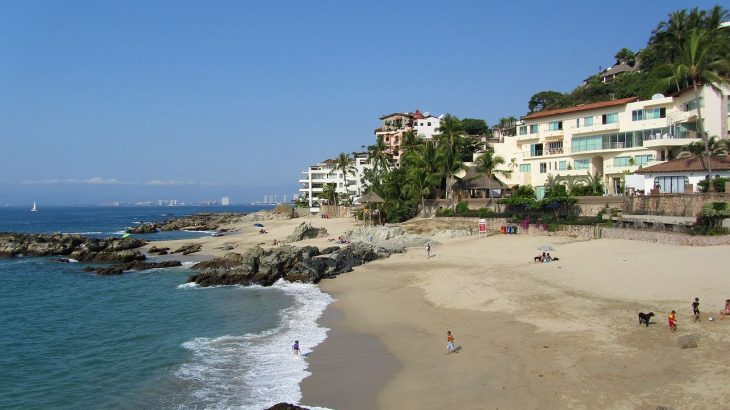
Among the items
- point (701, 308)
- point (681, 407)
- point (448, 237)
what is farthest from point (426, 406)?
point (448, 237)

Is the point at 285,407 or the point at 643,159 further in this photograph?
the point at 643,159

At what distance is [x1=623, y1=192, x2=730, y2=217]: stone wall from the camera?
107 ft

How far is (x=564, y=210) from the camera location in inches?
1801

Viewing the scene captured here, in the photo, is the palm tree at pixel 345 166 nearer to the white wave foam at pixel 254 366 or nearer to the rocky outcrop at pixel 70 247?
the rocky outcrop at pixel 70 247

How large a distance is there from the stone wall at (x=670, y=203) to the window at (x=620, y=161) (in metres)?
10.4

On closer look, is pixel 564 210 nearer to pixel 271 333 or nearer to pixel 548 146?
pixel 548 146

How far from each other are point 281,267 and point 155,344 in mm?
16748

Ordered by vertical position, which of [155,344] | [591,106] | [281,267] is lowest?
[155,344]

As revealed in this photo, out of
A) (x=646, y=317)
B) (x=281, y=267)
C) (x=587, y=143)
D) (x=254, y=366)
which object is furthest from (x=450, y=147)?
(x=254, y=366)

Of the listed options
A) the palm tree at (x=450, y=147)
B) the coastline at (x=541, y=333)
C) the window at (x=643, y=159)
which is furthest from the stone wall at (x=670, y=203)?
the palm tree at (x=450, y=147)

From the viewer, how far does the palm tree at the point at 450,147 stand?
60878 mm

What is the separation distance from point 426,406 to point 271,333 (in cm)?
1044

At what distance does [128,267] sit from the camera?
45875 millimetres

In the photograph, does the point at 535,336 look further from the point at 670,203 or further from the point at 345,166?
the point at 345,166
